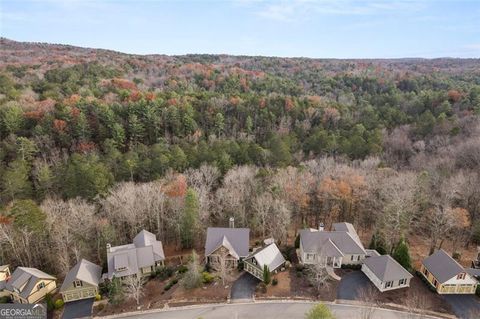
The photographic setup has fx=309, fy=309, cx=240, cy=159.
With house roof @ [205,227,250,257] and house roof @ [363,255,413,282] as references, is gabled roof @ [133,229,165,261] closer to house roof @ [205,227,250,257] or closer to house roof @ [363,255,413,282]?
house roof @ [205,227,250,257]

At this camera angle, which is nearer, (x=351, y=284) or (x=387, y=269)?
(x=387, y=269)

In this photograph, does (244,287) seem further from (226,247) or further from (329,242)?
(329,242)

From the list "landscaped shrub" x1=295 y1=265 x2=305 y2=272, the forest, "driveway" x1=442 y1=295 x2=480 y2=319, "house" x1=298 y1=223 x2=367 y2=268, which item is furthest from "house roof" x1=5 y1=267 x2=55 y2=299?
Answer: "driveway" x1=442 y1=295 x2=480 y2=319

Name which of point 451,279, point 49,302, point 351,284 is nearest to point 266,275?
point 351,284

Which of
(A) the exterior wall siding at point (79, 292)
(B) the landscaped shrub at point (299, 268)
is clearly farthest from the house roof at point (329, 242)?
(A) the exterior wall siding at point (79, 292)

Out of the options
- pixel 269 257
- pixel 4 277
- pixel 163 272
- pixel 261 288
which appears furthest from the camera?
pixel 163 272

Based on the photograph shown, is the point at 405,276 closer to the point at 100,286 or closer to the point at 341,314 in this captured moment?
the point at 341,314
